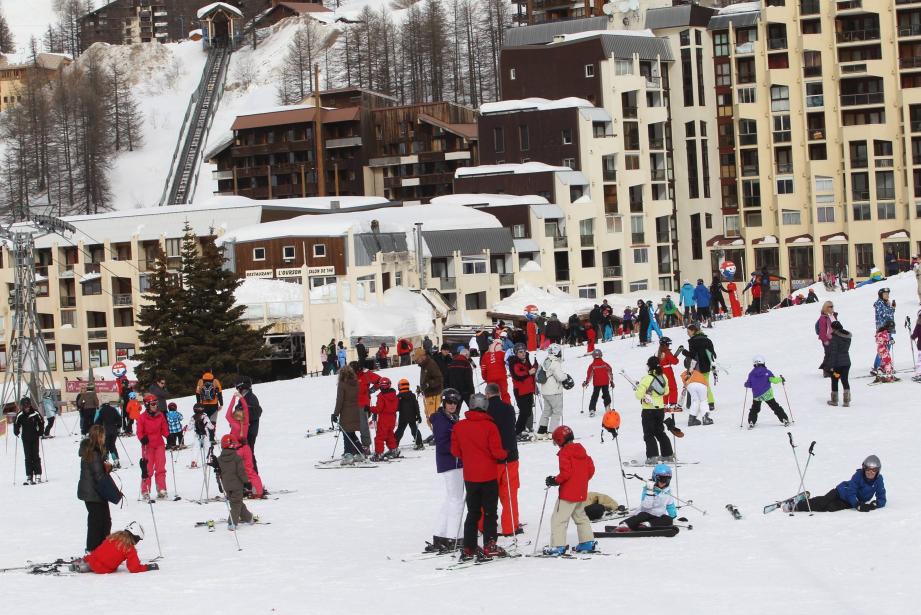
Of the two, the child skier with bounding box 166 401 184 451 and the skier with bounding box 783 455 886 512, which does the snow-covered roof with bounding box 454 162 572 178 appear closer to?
the child skier with bounding box 166 401 184 451

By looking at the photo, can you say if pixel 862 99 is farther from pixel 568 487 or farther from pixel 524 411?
pixel 568 487

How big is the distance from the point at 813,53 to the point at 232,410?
244 feet

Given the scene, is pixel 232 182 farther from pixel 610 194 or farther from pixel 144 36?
pixel 144 36

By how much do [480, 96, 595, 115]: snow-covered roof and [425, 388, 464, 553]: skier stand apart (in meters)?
70.2

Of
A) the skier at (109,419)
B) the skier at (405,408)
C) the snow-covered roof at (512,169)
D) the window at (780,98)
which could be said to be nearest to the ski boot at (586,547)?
the skier at (405,408)

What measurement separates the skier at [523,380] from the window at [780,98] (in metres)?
68.4

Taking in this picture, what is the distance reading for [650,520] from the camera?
14.3 meters

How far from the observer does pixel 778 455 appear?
18953 millimetres

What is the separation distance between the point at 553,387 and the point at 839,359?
15.5ft

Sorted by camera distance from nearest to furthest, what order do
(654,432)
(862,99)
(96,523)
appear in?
1. (96,523)
2. (654,432)
3. (862,99)

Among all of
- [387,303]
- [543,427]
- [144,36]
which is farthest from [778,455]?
[144,36]

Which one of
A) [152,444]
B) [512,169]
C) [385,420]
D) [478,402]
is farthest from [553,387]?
[512,169]

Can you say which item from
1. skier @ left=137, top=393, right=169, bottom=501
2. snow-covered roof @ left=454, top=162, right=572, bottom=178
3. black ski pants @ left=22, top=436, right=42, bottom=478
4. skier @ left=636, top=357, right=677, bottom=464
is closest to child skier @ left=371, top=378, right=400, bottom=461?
skier @ left=137, top=393, right=169, bottom=501

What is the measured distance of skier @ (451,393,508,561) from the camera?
1323 centimetres
